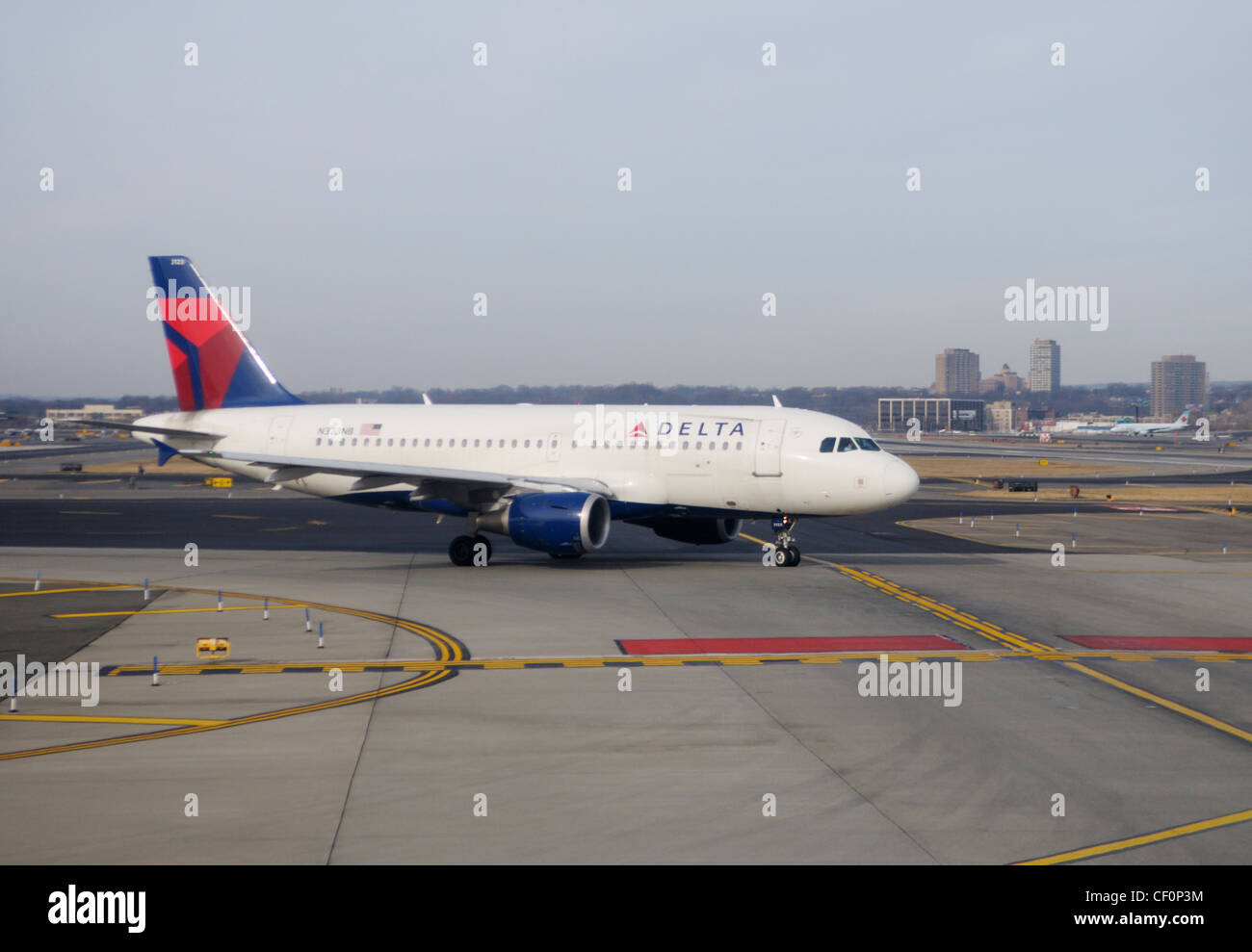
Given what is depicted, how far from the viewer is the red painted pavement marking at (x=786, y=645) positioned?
Answer: 2151 centimetres

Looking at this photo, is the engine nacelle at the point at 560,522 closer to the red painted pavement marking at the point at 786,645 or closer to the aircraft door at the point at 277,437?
the red painted pavement marking at the point at 786,645

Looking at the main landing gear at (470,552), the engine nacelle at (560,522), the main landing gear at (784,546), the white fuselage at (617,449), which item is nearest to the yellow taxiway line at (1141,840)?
the white fuselage at (617,449)

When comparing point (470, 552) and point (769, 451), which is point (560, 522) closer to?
point (470, 552)

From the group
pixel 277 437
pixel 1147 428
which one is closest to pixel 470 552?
pixel 277 437

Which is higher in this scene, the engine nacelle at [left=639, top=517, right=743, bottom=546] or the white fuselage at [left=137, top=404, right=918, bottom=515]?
the white fuselage at [left=137, top=404, right=918, bottom=515]

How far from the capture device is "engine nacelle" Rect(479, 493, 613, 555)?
3133cm

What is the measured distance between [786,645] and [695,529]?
14.4 m

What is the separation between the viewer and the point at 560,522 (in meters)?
31.4

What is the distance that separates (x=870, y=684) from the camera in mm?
18688

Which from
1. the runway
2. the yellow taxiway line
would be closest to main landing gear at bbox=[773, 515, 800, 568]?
the runway

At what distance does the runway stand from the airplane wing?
242 centimetres

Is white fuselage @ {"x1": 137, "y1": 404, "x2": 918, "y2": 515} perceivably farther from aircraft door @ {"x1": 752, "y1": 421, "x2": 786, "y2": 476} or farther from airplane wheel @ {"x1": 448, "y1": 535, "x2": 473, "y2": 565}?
airplane wheel @ {"x1": 448, "y1": 535, "x2": 473, "y2": 565}

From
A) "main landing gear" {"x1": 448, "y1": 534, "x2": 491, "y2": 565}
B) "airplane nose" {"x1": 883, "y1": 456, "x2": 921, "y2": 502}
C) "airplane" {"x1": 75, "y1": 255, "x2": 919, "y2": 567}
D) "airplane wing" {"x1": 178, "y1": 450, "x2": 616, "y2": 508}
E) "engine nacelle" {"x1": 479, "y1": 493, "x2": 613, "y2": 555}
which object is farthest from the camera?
"main landing gear" {"x1": 448, "y1": 534, "x2": 491, "y2": 565}

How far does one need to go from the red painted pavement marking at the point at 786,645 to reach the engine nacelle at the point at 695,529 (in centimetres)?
1343
